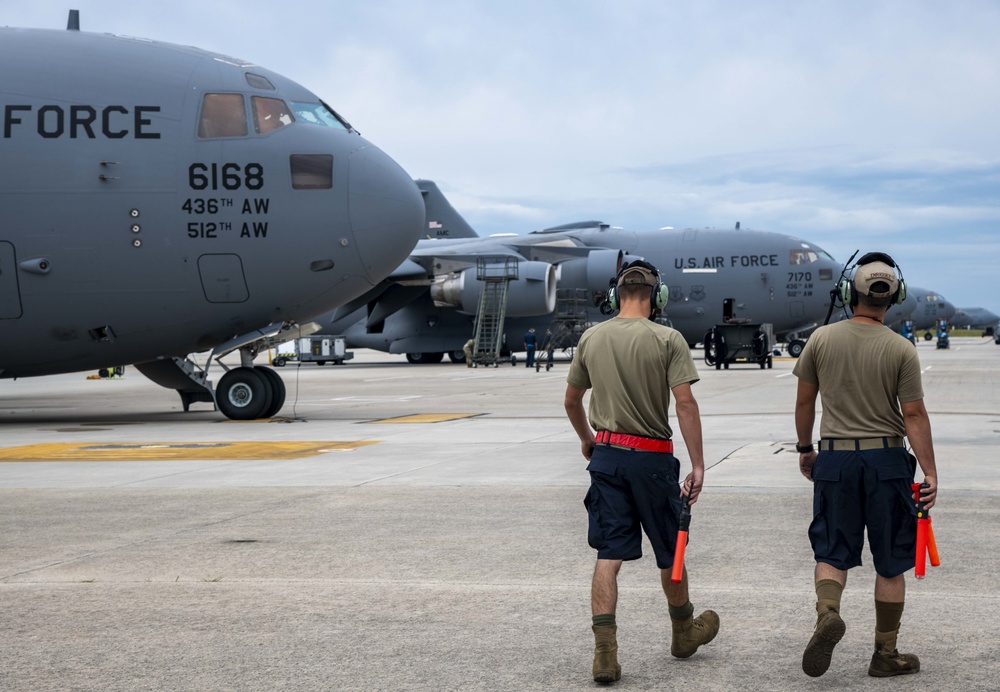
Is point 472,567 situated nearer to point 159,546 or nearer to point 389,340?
point 159,546

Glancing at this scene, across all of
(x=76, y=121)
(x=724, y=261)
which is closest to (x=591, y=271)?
(x=724, y=261)

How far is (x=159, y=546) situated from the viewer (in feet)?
24.6

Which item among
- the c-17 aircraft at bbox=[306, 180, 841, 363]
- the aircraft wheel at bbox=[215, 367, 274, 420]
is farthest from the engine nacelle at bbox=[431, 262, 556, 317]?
the aircraft wheel at bbox=[215, 367, 274, 420]

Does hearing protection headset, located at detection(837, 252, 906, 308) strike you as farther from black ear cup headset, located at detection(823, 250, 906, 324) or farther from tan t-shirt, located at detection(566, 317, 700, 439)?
tan t-shirt, located at detection(566, 317, 700, 439)

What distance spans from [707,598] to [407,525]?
9.10 ft

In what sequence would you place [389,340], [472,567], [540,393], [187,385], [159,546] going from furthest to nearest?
1. [389,340]
2. [540,393]
3. [187,385]
4. [159,546]
5. [472,567]

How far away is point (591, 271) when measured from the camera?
4016 centimetres

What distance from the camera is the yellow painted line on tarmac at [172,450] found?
1287 cm

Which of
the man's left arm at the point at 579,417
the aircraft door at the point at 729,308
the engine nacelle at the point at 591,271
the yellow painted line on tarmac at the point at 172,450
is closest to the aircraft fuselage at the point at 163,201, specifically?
the yellow painted line on tarmac at the point at 172,450

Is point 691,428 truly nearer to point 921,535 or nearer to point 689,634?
point 689,634

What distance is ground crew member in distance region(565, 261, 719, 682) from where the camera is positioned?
4.98 metres

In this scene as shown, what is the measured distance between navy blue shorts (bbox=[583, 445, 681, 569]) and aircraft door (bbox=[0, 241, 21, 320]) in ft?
44.4

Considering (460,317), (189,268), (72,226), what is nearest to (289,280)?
(189,268)

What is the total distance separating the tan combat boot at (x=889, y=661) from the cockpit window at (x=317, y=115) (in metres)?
14.0
